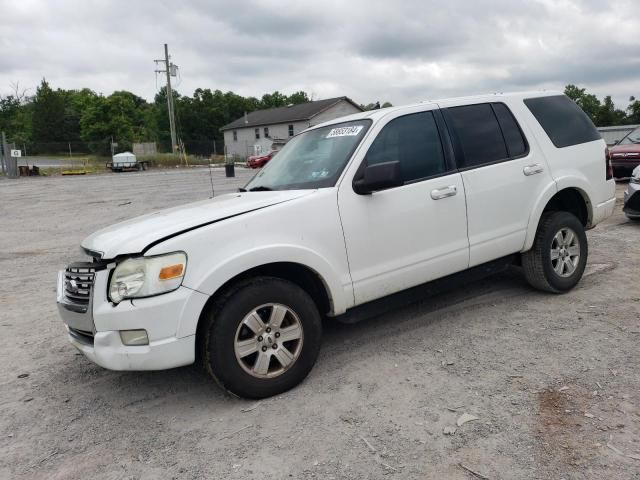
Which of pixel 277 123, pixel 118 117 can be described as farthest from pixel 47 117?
pixel 277 123

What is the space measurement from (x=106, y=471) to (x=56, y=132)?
84.6 meters

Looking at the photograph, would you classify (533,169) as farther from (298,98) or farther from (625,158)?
(298,98)

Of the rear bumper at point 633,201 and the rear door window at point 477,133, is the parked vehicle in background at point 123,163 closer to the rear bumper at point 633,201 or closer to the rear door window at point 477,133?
the rear bumper at point 633,201

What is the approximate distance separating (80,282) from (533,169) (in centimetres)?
377

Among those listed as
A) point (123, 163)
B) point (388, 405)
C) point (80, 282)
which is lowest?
point (388, 405)

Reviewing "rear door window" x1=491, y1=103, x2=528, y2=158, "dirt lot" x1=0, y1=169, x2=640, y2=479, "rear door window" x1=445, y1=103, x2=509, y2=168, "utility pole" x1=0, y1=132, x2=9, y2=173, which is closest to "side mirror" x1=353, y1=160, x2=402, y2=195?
"rear door window" x1=445, y1=103, x2=509, y2=168

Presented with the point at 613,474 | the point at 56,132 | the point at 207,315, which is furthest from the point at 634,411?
the point at 56,132

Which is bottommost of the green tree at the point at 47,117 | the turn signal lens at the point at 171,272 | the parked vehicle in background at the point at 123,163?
the turn signal lens at the point at 171,272

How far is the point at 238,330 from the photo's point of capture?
10.6ft

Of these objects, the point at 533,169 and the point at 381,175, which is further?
the point at 533,169

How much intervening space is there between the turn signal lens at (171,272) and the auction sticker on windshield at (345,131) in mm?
1715

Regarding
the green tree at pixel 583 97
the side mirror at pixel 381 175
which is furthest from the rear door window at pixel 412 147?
the green tree at pixel 583 97

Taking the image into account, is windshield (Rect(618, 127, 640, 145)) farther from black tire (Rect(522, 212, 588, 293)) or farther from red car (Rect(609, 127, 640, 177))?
black tire (Rect(522, 212, 588, 293))

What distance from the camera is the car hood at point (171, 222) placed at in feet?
10.3
